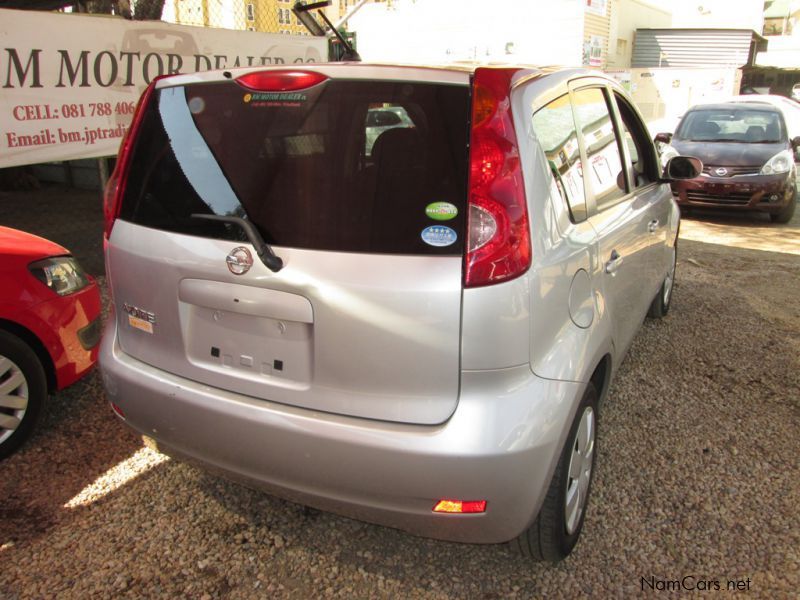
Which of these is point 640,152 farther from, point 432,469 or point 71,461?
point 71,461

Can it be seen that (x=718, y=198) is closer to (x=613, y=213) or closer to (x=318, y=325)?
(x=613, y=213)

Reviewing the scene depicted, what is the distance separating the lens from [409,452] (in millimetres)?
1816

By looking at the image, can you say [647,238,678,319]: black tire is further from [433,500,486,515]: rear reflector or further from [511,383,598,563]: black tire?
[433,500,486,515]: rear reflector

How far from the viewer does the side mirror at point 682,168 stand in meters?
3.87

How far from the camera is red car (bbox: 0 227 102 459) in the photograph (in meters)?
2.94

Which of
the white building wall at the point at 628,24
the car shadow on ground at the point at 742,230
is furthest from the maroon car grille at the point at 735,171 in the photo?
the white building wall at the point at 628,24

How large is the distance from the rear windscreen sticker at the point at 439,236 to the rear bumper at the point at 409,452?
37 centimetres

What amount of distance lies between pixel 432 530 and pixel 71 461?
1922 mm

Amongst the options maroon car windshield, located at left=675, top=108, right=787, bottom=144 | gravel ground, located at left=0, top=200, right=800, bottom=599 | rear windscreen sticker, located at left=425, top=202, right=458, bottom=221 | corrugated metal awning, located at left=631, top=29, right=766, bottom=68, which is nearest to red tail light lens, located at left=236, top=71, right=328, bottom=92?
rear windscreen sticker, located at left=425, top=202, right=458, bottom=221

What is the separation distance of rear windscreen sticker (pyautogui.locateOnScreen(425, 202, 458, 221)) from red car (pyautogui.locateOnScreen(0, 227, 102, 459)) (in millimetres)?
2137

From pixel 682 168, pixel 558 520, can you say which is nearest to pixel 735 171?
pixel 682 168

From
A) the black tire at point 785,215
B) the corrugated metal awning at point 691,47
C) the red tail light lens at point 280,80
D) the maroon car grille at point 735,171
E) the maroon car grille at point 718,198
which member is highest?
the corrugated metal awning at point 691,47

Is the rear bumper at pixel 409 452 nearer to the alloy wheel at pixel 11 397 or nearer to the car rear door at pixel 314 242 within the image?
the car rear door at pixel 314 242

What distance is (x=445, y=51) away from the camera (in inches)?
1105
